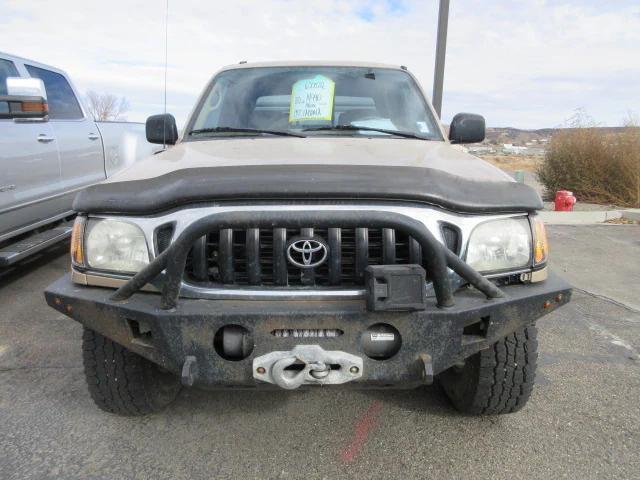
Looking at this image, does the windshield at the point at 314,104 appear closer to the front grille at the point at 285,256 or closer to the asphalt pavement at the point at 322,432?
the front grille at the point at 285,256

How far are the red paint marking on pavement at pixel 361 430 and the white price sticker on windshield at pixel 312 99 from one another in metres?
1.67

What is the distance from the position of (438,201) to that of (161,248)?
1.05 meters

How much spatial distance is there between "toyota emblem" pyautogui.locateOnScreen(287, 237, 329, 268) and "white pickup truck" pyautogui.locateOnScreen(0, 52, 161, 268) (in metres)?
3.07

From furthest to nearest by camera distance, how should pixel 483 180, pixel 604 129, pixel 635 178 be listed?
1. pixel 604 129
2. pixel 635 178
3. pixel 483 180

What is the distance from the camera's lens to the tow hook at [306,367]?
1.94m

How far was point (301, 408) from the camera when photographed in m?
2.76

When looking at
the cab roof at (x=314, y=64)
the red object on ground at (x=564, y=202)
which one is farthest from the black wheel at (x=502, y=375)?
the red object on ground at (x=564, y=202)

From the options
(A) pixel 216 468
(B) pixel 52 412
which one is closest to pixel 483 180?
(A) pixel 216 468

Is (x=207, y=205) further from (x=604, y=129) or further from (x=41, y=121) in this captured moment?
(x=604, y=129)

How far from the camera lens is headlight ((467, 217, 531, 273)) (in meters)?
2.10

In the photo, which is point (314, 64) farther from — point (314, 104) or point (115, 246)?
point (115, 246)

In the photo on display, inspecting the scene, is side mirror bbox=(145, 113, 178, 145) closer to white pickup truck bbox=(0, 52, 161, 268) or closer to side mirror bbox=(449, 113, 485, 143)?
white pickup truck bbox=(0, 52, 161, 268)

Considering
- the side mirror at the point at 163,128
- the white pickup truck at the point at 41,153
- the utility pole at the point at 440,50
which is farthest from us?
the utility pole at the point at 440,50

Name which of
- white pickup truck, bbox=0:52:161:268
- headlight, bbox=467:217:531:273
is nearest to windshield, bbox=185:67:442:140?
headlight, bbox=467:217:531:273
